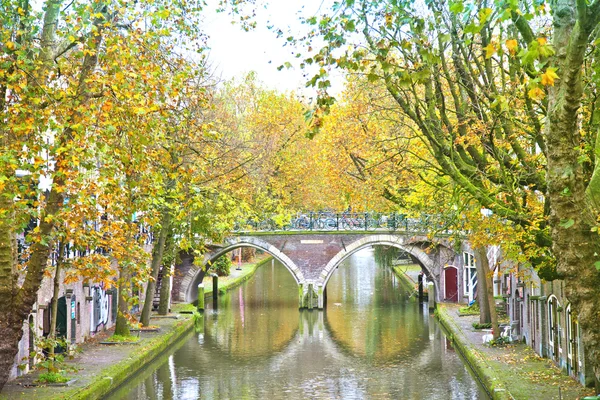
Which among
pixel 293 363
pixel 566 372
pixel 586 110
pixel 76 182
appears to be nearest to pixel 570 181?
pixel 586 110

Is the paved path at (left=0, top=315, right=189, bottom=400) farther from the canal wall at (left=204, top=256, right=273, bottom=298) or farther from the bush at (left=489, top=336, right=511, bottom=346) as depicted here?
the canal wall at (left=204, top=256, right=273, bottom=298)

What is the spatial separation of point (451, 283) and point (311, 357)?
15.6 meters

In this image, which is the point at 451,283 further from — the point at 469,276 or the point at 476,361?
the point at 476,361

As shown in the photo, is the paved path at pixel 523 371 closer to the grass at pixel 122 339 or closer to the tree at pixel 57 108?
the tree at pixel 57 108

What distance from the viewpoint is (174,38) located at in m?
16.0

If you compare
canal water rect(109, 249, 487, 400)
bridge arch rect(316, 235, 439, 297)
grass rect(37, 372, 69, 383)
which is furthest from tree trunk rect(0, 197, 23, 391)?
bridge arch rect(316, 235, 439, 297)

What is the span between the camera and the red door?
41.2 m

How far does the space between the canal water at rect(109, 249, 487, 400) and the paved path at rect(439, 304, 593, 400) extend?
0.72 metres

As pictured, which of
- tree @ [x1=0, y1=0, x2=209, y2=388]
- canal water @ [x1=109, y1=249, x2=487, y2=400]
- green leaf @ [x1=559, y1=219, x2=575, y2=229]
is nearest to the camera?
green leaf @ [x1=559, y1=219, x2=575, y2=229]

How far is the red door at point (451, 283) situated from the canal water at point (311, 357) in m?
1.63

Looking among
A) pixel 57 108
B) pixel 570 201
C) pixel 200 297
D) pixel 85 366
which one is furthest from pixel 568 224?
pixel 200 297

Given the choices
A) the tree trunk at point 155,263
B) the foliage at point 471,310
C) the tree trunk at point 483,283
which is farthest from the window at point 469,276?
the tree trunk at point 155,263

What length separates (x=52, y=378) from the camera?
18188mm

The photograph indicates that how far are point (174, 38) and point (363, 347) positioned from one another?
52.8ft
